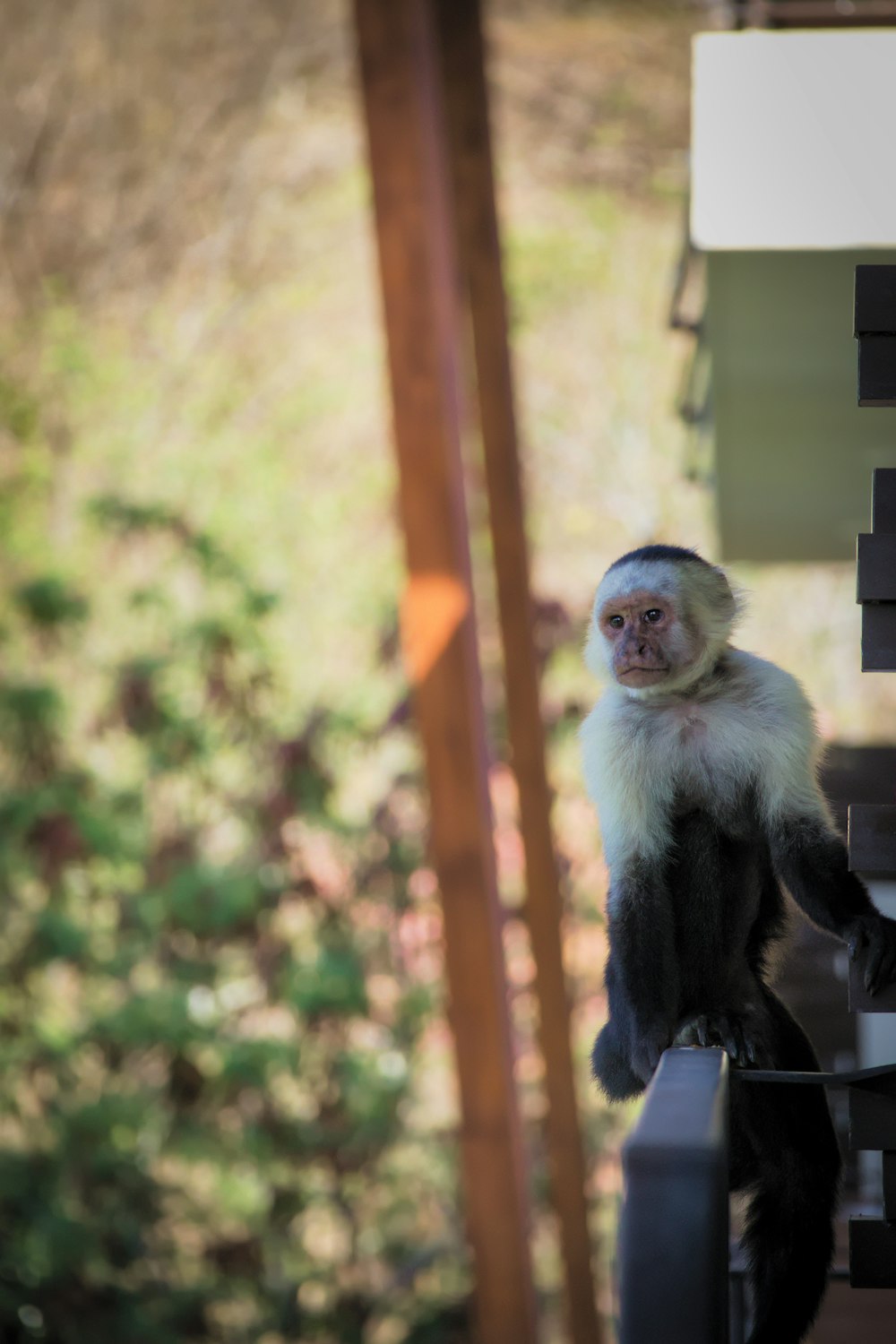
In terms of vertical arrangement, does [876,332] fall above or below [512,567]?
above

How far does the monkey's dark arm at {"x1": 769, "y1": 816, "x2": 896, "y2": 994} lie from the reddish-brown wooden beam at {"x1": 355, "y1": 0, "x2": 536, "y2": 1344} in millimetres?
2054

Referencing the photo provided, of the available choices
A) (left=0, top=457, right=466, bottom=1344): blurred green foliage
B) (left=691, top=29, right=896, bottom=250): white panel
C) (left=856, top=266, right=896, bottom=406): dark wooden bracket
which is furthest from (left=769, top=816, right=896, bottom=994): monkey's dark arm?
(left=0, top=457, right=466, bottom=1344): blurred green foliage

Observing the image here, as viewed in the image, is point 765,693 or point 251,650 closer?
point 765,693

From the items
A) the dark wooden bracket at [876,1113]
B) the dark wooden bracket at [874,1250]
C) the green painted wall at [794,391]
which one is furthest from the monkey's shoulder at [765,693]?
the green painted wall at [794,391]

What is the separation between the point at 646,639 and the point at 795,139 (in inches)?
35.6

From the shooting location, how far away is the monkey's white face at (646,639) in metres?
1.12

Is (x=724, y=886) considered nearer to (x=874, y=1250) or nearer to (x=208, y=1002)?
(x=874, y=1250)

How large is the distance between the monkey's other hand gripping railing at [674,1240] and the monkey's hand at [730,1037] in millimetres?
231

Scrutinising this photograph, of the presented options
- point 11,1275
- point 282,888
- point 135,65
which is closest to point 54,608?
point 282,888

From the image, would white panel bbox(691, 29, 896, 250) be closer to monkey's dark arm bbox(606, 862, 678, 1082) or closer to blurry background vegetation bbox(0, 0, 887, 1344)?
monkey's dark arm bbox(606, 862, 678, 1082)

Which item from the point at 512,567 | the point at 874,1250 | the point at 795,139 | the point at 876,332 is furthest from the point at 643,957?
the point at 512,567

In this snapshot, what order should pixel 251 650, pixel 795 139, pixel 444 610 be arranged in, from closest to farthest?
1. pixel 795 139
2. pixel 444 610
3. pixel 251 650

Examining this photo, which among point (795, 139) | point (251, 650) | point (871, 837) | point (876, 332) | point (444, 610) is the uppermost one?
point (795, 139)

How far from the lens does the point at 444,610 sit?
10.4 ft
